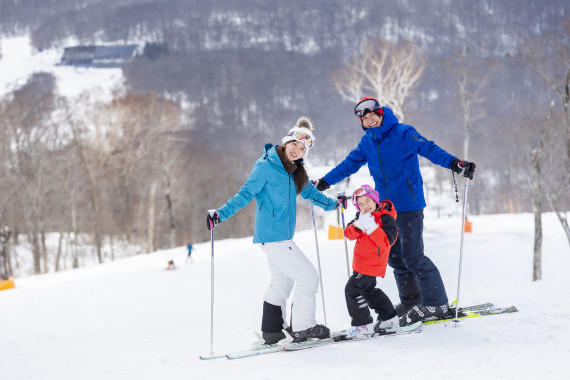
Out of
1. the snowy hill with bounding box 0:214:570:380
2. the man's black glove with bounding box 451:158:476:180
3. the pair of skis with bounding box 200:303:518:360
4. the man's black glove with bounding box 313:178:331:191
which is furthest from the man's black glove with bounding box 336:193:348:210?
the snowy hill with bounding box 0:214:570:380

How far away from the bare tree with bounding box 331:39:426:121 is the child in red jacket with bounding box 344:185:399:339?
522 inches

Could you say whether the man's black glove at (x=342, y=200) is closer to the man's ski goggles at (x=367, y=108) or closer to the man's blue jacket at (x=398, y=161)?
the man's blue jacket at (x=398, y=161)

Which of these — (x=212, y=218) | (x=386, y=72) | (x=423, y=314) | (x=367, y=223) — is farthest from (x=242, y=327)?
(x=386, y=72)

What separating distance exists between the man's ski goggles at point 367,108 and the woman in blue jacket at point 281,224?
47cm

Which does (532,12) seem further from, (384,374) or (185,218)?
(384,374)

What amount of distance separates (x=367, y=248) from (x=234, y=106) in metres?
37.6

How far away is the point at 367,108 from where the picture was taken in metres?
3.63

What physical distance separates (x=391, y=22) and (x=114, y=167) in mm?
36594

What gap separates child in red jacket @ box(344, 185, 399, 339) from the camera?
3309 mm

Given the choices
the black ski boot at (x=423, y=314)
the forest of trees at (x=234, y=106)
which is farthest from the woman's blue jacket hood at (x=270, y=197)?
the forest of trees at (x=234, y=106)

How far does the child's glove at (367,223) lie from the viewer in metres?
3.27

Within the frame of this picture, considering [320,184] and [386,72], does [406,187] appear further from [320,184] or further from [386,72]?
[386,72]

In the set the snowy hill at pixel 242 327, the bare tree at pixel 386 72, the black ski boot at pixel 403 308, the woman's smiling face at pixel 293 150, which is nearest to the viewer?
the snowy hill at pixel 242 327

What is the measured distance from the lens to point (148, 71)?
131 feet
